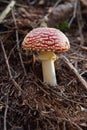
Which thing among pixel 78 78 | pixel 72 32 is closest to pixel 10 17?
pixel 72 32

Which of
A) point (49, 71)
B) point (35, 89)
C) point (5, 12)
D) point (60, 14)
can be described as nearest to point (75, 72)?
point (49, 71)

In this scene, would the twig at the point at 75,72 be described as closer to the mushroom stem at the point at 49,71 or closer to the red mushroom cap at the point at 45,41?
the mushroom stem at the point at 49,71

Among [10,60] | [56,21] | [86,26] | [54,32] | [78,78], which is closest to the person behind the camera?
[54,32]

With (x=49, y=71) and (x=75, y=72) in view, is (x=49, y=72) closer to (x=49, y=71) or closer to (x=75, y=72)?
(x=49, y=71)

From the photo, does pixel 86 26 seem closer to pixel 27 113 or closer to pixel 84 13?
pixel 84 13

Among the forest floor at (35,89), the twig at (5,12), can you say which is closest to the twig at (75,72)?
the forest floor at (35,89)

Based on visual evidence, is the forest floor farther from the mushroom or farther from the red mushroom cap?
the red mushroom cap
